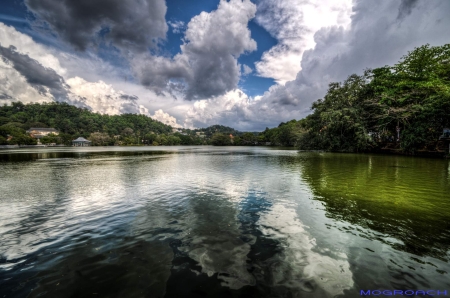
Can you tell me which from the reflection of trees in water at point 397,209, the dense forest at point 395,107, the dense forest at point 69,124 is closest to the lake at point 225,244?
the reflection of trees in water at point 397,209

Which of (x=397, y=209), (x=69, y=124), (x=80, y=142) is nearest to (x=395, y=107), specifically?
(x=397, y=209)

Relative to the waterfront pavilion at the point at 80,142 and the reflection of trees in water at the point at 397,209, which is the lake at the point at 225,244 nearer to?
the reflection of trees in water at the point at 397,209

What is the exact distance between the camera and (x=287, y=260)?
5.51 m

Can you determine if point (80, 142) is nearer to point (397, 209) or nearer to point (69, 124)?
point (69, 124)

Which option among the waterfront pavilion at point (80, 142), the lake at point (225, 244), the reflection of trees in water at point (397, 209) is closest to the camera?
the lake at point (225, 244)

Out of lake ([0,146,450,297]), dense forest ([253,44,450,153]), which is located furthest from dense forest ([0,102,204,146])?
lake ([0,146,450,297])

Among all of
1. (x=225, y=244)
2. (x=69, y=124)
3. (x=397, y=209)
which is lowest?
(x=225, y=244)

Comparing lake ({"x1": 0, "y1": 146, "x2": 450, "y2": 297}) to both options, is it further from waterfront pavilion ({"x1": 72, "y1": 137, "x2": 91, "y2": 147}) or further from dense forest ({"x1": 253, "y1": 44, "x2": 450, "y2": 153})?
waterfront pavilion ({"x1": 72, "y1": 137, "x2": 91, "y2": 147})

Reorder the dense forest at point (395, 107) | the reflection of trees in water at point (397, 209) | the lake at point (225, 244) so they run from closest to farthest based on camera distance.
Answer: the lake at point (225, 244) → the reflection of trees in water at point (397, 209) → the dense forest at point (395, 107)

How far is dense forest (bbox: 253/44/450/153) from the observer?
3275cm

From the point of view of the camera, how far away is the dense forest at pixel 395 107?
32750 mm

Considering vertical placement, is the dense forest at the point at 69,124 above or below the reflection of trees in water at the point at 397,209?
above

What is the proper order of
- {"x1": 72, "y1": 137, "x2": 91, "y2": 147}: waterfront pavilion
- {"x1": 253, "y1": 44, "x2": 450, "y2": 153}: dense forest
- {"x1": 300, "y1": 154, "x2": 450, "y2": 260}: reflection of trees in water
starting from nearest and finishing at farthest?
{"x1": 300, "y1": 154, "x2": 450, "y2": 260}: reflection of trees in water
{"x1": 253, "y1": 44, "x2": 450, "y2": 153}: dense forest
{"x1": 72, "y1": 137, "x2": 91, "y2": 147}: waterfront pavilion

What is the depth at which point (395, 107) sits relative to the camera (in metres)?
37.9
